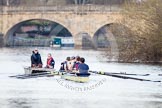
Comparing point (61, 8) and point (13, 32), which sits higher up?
point (61, 8)

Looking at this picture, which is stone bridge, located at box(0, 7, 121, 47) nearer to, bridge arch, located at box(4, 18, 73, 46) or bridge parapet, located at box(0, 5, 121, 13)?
bridge parapet, located at box(0, 5, 121, 13)

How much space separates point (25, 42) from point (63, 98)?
7554 cm

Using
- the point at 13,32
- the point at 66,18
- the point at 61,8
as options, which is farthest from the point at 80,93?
the point at 13,32

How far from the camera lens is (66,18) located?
89312 millimetres

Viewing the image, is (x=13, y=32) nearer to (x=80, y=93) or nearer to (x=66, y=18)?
(x=66, y=18)

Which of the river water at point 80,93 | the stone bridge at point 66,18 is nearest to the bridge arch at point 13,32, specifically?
the stone bridge at point 66,18

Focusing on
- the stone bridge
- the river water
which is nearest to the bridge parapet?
the stone bridge

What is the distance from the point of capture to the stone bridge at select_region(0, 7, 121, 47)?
3467 inches

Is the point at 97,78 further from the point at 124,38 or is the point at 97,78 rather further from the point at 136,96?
the point at 124,38

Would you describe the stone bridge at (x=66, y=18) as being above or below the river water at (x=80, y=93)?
above

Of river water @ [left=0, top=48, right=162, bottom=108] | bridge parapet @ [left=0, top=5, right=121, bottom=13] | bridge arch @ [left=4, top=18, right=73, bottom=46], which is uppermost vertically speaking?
bridge parapet @ [left=0, top=5, right=121, bottom=13]

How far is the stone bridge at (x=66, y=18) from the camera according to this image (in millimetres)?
88062

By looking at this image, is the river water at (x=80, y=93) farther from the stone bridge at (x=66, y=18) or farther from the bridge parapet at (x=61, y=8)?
the stone bridge at (x=66, y=18)

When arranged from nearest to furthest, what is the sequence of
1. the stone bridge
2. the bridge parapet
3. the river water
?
the river water
the bridge parapet
the stone bridge
